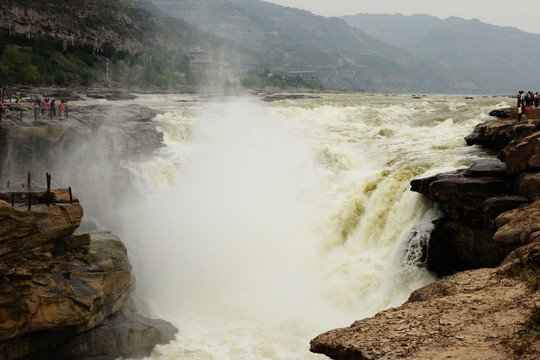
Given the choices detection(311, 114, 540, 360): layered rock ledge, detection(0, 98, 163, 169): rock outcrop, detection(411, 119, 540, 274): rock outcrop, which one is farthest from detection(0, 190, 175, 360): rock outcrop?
detection(411, 119, 540, 274): rock outcrop

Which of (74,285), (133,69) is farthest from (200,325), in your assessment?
(133,69)

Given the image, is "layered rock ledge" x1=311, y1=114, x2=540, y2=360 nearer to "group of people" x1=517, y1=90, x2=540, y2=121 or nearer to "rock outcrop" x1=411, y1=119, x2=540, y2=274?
"rock outcrop" x1=411, y1=119, x2=540, y2=274

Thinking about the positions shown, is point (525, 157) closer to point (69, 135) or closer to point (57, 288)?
point (57, 288)

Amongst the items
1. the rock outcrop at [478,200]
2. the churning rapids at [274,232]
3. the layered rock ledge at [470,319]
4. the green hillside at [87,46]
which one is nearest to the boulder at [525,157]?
the rock outcrop at [478,200]

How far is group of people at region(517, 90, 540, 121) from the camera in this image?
2096 centimetres

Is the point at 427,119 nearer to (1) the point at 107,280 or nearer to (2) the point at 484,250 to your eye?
(2) the point at 484,250

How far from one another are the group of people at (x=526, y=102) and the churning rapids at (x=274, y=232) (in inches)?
107

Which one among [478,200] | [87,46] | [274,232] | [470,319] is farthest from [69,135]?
[87,46]

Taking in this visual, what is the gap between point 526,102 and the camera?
75.6 ft

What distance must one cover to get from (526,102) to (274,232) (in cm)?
1256

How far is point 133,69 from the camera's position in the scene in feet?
307

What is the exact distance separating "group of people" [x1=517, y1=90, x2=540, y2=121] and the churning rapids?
2707mm

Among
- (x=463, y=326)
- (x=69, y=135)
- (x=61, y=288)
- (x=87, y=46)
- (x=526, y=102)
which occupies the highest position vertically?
(x=87, y=46)

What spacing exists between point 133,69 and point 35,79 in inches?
1380
